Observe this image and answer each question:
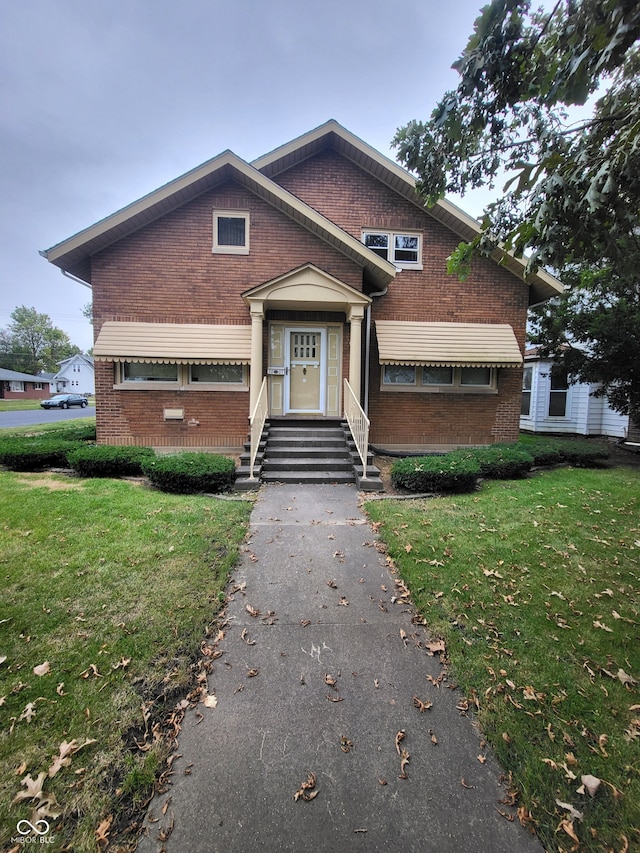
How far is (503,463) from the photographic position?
8.03 meters

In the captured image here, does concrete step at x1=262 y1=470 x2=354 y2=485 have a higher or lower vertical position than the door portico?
lower

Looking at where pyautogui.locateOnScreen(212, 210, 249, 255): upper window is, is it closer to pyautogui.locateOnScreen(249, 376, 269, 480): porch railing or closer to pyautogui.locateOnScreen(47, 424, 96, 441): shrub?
pyautogui.locateOnScreen(249, 376, 269, 480): porch railing

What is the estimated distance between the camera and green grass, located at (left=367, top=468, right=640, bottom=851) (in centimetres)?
204

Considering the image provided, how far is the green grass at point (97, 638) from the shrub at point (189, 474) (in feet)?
3.29

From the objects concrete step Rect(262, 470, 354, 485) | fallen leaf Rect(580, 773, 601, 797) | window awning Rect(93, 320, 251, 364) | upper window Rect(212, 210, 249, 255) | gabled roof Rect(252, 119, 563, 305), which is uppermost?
gabled roof Rect(252, 119, 563, 305)

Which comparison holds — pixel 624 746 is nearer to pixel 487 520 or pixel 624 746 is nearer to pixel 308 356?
pixel 487 520

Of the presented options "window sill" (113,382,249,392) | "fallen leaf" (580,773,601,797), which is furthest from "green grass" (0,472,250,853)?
"window sill" (113,382,249,392)

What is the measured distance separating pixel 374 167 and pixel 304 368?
5878 millimetres

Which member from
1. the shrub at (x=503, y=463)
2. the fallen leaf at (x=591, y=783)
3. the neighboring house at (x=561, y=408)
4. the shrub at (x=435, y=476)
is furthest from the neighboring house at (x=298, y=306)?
the fallen leaf at (x=591, y=783)

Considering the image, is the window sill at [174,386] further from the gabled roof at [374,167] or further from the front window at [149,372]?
the gabled roof at [374,167]

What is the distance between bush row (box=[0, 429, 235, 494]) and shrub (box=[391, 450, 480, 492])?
3154mm

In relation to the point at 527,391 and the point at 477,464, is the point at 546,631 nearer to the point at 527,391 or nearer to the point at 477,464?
the point at 477,464

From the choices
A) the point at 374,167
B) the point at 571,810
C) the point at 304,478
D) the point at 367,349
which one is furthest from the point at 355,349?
the point at 571,810

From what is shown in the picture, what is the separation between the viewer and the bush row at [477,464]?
703 cm
